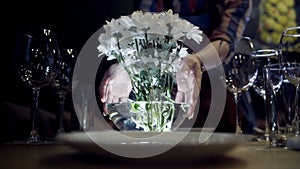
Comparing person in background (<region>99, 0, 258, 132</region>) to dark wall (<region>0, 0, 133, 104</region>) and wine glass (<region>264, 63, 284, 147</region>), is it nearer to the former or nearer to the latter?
wine glass (<region>264, 63, 284, 147</region>)

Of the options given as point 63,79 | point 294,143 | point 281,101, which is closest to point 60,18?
point 63,79

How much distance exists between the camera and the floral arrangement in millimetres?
638

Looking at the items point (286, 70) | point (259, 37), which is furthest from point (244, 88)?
point (259, 37)

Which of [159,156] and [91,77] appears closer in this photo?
[159,156]

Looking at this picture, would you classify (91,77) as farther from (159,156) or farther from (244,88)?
(159,156)

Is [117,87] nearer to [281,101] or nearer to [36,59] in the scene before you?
[36,59]

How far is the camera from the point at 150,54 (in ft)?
2.13

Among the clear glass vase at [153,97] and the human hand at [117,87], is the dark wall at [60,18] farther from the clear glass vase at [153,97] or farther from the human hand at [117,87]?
the clear glass vase at [153,97]

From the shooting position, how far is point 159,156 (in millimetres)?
384

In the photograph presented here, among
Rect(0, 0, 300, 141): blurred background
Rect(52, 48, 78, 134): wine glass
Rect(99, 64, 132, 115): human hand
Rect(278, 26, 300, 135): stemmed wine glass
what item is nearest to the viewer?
Rect(278, 26, 300, 135): stemmed wine glass

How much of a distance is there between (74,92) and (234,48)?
0.39 meters

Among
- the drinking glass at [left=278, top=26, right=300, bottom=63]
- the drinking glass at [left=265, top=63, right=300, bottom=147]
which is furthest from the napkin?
the drinking glass at [left=278, top=26, right=300, bottom=63]

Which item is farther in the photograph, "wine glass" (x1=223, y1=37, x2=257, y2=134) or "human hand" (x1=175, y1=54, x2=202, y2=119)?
"wine glass" (x1=223, y1=37, x2=257, y2=134)

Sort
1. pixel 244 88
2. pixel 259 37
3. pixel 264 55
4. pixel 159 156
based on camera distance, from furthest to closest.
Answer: pixel 259 37 → pixel 264 55 → pixel 244 88 → pixel 159 156
